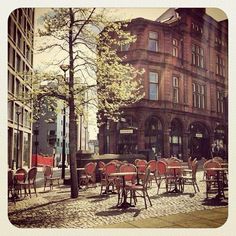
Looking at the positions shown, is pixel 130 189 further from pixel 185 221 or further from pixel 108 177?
pixel 185 221

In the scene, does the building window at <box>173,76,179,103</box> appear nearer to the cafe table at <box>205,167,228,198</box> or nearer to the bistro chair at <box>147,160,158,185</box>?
the bistro chair at <box>147,160,158,185</box>

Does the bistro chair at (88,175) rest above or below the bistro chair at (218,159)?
below

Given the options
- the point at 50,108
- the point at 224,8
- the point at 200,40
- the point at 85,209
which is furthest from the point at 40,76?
the point at 224,8

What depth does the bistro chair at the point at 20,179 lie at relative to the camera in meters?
4.79

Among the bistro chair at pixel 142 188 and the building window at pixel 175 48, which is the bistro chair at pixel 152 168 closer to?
the bistro chair at pixel 142 188

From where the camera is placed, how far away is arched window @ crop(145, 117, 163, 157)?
5.15m

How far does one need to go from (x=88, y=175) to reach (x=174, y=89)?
5.63 ft

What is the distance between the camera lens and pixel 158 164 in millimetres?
5355

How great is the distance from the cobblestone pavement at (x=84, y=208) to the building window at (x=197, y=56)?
1839 millimetres

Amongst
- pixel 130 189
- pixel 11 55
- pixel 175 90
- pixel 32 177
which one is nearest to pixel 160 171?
pixel 130 189

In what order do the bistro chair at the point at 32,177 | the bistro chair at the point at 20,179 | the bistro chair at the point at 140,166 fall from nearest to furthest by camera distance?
the bistro chair at the point at 20,179 → the bistro chair at the point at 140,166 → the bistro chair at the point at 32,177

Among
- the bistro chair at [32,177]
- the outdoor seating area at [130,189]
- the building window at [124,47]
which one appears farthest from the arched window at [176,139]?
the bistro chair at [32,177]

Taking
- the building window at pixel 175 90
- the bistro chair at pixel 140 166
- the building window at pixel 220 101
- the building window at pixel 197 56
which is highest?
the building window at pixel 197 56
